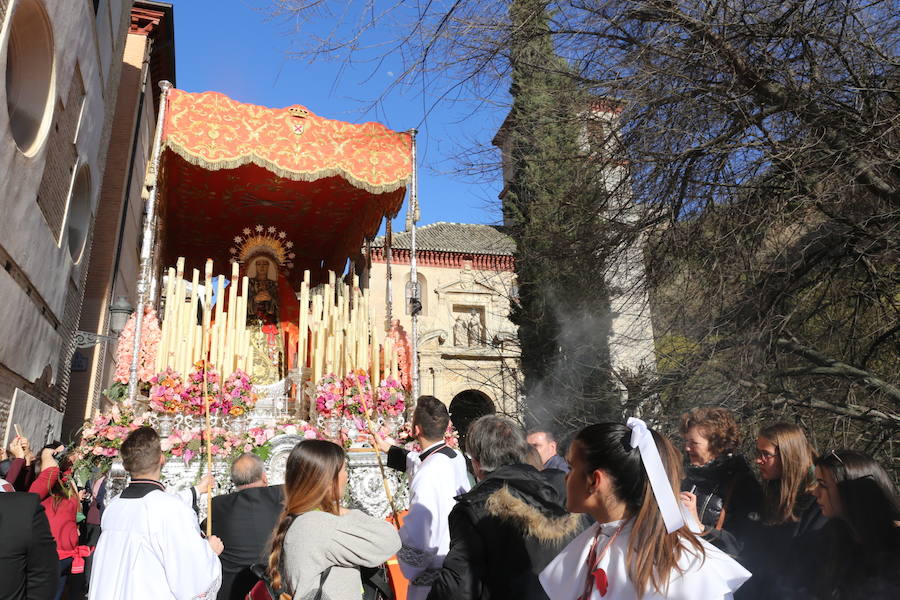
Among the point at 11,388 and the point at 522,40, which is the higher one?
the point at 522,40

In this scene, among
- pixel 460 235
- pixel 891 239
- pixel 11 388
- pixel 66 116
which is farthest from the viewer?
pixel 460 235

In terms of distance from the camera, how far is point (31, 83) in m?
6.19

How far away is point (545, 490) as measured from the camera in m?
2.26

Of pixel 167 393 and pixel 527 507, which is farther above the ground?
pixel 167 393

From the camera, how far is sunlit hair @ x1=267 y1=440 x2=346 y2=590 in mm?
2356

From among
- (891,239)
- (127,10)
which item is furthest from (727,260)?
(127,10)

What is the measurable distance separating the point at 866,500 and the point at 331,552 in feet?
6.68

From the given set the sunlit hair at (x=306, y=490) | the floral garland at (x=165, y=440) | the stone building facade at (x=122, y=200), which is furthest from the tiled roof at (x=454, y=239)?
the sunlit hair at (x=306, y=490)

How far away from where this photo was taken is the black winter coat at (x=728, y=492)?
3.02 meters

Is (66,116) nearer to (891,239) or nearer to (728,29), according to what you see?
(728,29)

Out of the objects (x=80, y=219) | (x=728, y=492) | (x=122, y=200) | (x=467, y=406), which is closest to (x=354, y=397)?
(x=728, y=492)

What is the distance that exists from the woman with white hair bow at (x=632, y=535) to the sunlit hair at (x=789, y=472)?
1.49 meters

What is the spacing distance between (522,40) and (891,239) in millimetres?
2525

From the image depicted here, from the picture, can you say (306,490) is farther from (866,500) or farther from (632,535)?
(866,500)
